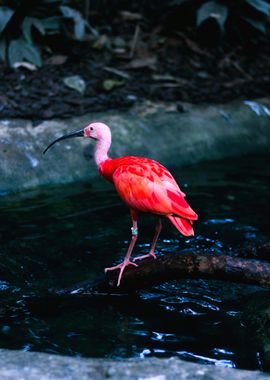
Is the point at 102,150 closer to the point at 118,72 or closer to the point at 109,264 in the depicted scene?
the point at 109,264

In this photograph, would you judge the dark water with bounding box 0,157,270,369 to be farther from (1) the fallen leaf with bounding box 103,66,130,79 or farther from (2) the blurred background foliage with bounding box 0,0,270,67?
(2) the blurred background foliage with bounding box 0,0,270,67

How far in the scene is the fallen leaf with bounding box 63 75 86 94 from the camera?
27.1 ft

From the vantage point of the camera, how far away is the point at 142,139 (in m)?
7.76

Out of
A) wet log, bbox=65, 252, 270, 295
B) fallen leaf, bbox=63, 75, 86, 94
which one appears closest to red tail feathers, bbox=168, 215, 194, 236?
wet log, bbox=65, 252, 270, 295

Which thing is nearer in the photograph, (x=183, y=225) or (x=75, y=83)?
(x=183, y=225)

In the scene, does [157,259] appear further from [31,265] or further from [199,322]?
[31,265]

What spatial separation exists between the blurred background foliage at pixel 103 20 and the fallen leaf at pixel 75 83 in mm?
428

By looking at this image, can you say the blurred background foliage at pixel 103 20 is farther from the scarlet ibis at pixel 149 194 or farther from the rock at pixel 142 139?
the scarlet ibis at pixel 149 194

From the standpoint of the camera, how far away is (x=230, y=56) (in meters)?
9.67

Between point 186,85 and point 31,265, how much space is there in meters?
4.44

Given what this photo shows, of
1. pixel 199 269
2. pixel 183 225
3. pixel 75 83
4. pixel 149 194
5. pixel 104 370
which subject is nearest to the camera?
pixel 104 370

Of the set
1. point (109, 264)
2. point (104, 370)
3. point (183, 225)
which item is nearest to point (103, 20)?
point (109, 264)

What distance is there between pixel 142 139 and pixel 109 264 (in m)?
2.82

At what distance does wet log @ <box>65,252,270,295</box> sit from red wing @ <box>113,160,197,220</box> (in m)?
0.33
